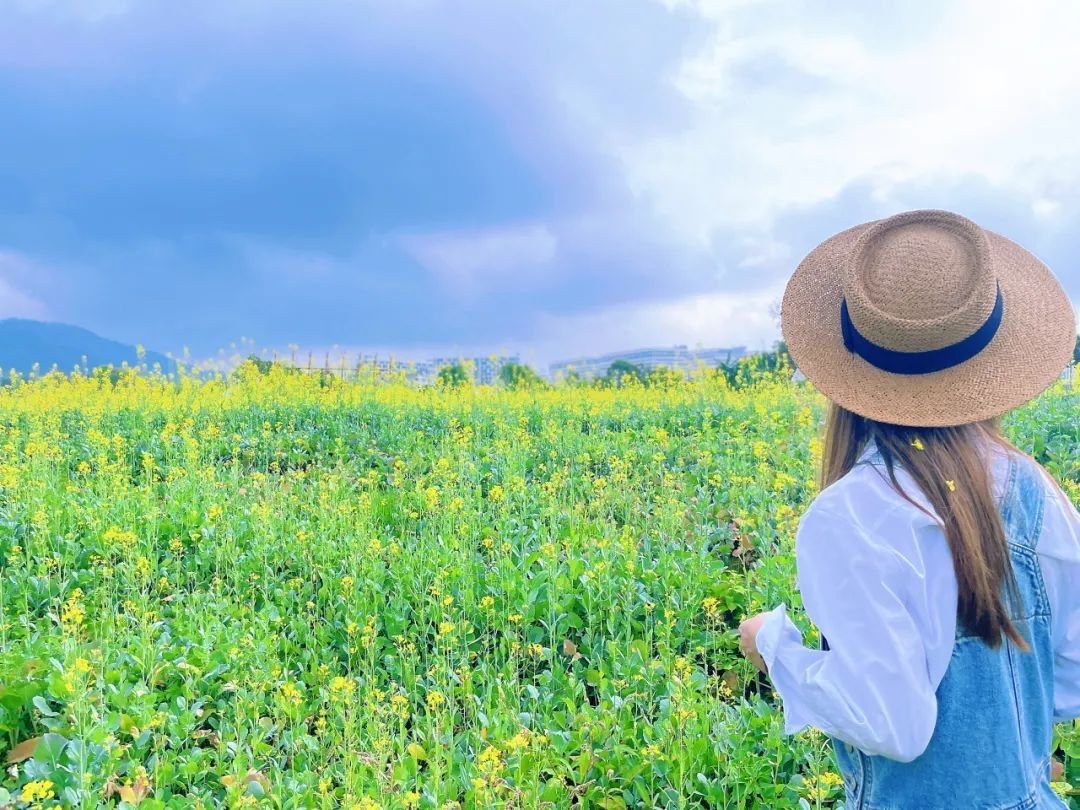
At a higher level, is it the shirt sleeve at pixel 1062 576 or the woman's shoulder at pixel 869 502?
the woman's shoulder at pixel 869 502

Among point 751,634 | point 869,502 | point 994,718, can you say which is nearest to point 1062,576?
point 994,718

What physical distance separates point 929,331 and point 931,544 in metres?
0.36

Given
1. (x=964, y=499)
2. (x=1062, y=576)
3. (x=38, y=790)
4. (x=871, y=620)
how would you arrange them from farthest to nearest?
(x=38, y=790) → (x=1062, y=576) → (x=964, y=499) → (x=871, y=620)

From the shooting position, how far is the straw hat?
151cm

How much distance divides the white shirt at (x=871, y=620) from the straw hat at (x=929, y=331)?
6.3 inches

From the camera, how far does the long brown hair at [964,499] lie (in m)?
1.41

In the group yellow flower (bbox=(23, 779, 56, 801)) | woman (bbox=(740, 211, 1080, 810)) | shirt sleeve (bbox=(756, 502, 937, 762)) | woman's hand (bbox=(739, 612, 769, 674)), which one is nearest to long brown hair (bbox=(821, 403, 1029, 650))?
woman (bbox=(740, 211, 1080, 810))

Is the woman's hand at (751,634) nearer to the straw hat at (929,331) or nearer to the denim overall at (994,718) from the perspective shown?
the denim overall at (994,718)

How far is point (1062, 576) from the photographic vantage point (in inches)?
61.6

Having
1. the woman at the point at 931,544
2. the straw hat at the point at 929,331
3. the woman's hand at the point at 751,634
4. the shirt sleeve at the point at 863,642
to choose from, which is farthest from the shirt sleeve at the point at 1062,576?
the woman's hand at the point at 751,634

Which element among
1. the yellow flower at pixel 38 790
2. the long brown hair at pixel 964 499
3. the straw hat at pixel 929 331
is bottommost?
the yellow flower at pixel 38 790

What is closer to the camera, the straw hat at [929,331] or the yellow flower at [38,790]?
the straw hat at [929,331]

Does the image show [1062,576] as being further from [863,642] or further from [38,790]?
[38,790]

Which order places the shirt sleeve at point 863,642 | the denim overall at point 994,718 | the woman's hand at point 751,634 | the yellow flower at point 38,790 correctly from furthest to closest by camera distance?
the yellow flower at point 38,790
the woman's hand at point 751,634
the denim overall at point 994,718
the shirt sleeve at point 863,642
